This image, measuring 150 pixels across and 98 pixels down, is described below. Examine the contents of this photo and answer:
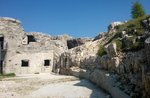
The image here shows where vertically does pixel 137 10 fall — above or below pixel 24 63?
above

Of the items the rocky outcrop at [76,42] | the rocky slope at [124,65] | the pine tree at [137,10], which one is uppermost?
the pine tree at [137,10]

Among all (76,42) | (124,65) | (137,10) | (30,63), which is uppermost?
(137,10)

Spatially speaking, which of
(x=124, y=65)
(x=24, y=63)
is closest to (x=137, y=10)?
(x=124, y=65)

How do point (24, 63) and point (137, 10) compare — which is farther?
point (24, 63)

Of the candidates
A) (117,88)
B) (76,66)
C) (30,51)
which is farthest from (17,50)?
(117,88)

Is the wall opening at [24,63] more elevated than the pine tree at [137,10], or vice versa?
the pine tree at [137,10]

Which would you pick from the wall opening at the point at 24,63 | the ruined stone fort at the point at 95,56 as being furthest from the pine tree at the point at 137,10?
the wall opening at the point at 24,63

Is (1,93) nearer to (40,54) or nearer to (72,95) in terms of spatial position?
(72,95)

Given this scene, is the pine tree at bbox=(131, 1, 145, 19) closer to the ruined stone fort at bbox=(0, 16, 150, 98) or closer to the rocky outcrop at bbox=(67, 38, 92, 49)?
the ruined stone fort at bbox=(0, 16, 150, 98)

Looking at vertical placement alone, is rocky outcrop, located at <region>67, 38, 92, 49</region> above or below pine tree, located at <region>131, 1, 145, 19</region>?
below

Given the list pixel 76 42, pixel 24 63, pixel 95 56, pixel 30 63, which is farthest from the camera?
pixel 76 42

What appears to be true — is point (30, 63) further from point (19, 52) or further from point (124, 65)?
point (124, 65)

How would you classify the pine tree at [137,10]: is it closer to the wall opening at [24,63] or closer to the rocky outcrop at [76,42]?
the rocky outcrop at [76,42]

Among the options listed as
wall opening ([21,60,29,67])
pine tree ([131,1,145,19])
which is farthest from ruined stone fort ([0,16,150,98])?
pine tree ([131,1,145,19])
